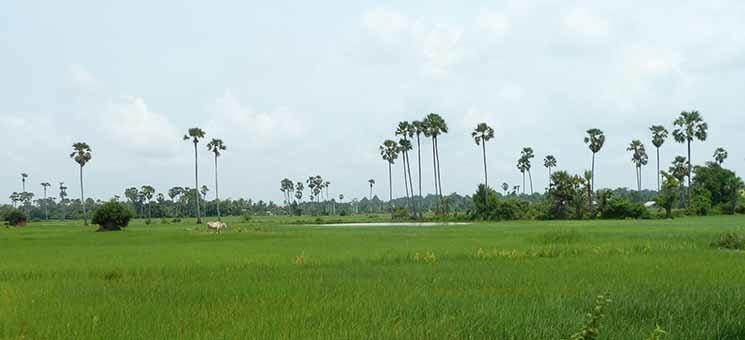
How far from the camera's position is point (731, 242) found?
22969mm

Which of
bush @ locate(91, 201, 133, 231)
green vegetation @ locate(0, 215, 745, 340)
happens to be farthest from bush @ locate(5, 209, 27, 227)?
green vegetation @ locate(0, 215, 745, 340)

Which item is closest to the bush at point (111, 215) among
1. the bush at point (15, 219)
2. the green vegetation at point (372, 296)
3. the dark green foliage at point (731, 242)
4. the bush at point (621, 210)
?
the bush at point (15, 219)

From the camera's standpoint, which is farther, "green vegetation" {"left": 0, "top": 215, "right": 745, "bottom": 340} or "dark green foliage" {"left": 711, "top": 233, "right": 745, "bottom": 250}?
"dark green foliage" {"left": 711, "top": 233, "right": 745, "bottom": 250}

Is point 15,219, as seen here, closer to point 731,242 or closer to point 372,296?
point 731,242

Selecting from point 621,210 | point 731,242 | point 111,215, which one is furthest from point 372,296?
point 621,210

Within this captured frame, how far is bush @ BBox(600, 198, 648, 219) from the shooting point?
68.7 m

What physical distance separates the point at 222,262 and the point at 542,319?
11.6 meters

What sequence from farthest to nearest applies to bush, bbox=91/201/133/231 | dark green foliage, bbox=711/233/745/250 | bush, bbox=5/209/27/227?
bush, bbox=5/209/27/227 → bush, bbox=91/201/133/231 → dark green foliage, bbox=711/233/745/250

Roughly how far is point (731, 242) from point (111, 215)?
41.1 m

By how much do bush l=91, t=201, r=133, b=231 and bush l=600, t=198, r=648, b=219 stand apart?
51452 millimetres

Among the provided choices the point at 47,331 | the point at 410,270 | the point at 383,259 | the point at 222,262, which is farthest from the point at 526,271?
the point at 47,331

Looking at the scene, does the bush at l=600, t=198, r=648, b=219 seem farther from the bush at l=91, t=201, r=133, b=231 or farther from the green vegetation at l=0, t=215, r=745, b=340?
the green vegetation at l=0, t=215, r=745, b=340

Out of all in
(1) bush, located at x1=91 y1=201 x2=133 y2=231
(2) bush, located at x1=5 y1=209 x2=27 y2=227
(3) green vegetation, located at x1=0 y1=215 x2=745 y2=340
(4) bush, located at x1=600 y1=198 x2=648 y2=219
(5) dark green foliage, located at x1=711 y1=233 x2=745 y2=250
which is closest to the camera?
(3) green vegetation, located at x1=0 y1=215 x2=745 y2=340

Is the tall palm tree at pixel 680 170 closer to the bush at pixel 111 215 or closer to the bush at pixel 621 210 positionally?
the bush at pixel 621 210
